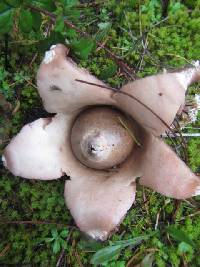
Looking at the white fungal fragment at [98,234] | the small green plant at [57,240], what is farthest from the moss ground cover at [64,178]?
the white fungal fragment at [98,234]

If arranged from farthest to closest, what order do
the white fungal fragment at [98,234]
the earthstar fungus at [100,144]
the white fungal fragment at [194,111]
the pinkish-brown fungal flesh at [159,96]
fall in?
the white fungal fragment at [194,111] → the white fungal fragment at [98,234] → the earthstar fungus at [100,144] → the pinkish-brown fungal flesh at [159,96]

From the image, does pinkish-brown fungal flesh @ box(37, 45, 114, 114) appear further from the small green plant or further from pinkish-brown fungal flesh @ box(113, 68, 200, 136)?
the small green plant

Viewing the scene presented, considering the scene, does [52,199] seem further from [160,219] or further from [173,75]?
[173,75]

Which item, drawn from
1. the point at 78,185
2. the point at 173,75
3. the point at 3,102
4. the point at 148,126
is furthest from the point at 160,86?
the point at 3,102

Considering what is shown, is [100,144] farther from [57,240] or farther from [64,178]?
[57,240]

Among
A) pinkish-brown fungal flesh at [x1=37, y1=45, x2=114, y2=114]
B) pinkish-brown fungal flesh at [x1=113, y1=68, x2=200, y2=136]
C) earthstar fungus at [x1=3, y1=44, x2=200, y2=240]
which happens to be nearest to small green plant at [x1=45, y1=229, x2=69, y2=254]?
earthstar fungus at [x1=3, y1=44, x2=200, y2=240]

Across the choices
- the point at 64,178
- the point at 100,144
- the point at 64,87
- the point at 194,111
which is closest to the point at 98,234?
the point at 100,144

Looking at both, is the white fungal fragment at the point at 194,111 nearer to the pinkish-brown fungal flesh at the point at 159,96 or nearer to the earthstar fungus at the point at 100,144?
the earthstar fungus at the point at 100,144

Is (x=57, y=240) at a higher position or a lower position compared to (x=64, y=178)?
lower
